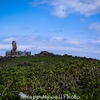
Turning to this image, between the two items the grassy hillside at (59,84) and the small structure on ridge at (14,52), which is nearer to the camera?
the grassy hillside at (59,84)

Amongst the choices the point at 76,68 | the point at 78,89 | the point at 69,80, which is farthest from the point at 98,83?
the point at 76,68

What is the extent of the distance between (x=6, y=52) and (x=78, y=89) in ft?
140

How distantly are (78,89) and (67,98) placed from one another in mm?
4826

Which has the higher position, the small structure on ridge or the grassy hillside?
the small structure on ridge

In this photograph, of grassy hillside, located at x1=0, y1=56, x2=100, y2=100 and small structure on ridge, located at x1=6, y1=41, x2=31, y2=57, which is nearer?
grassy hillside, located at x1=0, y1=56, x2=100, y2=100

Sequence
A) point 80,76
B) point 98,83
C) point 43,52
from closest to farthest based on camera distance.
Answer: point 98,83, point 80,76, point 43,52

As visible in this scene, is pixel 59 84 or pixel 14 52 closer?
pixel 59 84

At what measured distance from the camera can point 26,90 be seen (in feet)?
36.2

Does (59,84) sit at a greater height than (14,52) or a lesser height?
lesser

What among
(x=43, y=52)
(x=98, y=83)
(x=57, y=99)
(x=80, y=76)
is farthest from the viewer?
(x=43, y=52)

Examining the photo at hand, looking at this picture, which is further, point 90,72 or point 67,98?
point 90,72

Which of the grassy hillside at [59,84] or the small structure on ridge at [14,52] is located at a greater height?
the small structure on ridge at [14,52]

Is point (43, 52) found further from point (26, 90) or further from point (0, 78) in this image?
point (26, 90)

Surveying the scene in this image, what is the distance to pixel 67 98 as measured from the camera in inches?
335
